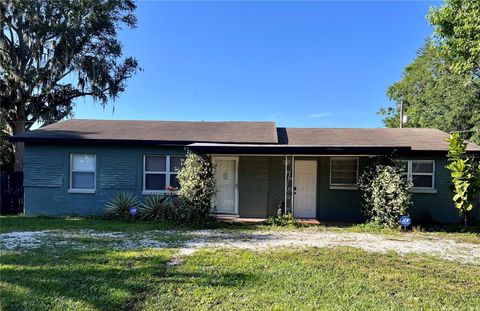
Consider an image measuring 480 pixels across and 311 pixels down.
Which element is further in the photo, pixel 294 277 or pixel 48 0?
pixel 48 0

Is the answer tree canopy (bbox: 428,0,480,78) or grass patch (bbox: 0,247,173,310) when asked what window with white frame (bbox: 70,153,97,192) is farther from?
tree canopy (bbox: 428,0,480,78)

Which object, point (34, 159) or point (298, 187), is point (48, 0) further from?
point (298, 187)

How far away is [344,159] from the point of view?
42.7 ft

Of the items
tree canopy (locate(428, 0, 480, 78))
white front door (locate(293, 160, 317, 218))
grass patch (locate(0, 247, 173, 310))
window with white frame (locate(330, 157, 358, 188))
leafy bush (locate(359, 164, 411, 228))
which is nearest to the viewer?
grass patch (locate(0, 247, 173, 310))

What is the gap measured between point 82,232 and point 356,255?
670 centimetres

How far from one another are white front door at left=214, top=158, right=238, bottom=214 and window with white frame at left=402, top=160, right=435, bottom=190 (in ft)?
20.4

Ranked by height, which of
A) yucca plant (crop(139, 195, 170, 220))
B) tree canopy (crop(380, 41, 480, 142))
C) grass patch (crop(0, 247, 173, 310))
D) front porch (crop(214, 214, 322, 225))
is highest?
tree canopy (crop(380, 41, 480, 142))

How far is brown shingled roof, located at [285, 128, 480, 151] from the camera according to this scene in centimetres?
1288

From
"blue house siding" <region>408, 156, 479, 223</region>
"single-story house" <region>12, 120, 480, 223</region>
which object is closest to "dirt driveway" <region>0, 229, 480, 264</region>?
"single-story house" <region>12, 120, 480, 223</region>

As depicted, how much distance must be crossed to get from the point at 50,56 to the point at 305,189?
17374mm

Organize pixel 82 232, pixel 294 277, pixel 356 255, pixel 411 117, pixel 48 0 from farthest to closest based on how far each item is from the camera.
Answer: pixel 411 117
pixel 48 0
pixel 82 232
pixel 356 255
pixel 294 277

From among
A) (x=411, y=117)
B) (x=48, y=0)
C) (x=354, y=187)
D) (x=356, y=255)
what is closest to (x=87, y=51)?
(x=48, y=0)

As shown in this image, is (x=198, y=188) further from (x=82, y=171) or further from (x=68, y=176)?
(x=68, y=176)

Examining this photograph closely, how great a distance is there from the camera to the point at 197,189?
421 inches
